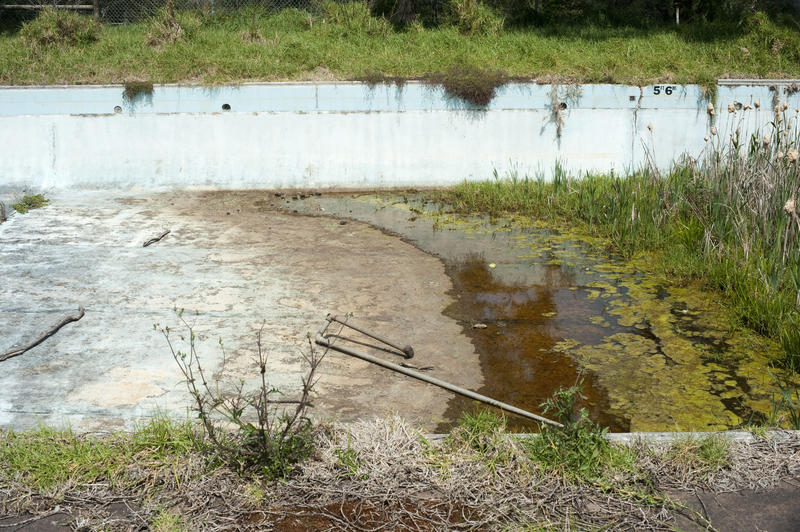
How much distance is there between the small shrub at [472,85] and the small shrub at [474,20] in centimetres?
226

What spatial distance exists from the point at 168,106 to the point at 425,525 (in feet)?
26.7

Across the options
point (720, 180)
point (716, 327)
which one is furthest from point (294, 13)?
point (716, 327)

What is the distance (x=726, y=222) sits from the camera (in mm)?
6145

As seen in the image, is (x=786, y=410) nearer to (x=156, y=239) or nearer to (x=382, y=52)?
(x=156, y=239)

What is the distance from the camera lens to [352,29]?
12.2 metres

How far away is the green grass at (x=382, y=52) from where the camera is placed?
10.5 meters

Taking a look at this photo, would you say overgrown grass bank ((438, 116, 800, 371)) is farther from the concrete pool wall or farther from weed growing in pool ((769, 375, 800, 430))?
the concrete pool wall

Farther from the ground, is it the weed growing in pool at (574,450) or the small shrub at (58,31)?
the small shrub at (58,31)

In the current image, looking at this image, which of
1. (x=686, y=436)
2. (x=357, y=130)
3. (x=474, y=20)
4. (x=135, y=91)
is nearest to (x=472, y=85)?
(x=357, y=130)

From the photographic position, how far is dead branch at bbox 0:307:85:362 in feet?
15.9

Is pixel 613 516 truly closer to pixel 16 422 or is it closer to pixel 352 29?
pixel 16 422

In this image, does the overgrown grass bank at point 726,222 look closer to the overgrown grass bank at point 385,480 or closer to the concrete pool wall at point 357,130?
the concrete pool wall at point 357,130

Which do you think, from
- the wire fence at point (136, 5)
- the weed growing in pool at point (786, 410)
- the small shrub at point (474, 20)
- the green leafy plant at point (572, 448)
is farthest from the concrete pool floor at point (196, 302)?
the wire fence at point (136, 5)

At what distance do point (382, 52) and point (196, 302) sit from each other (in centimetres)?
652
